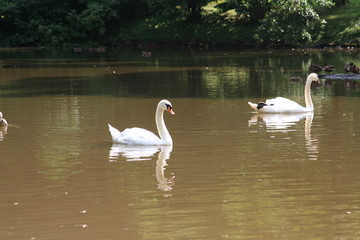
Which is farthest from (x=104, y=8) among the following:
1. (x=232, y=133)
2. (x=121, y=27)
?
(x=232, y=133)

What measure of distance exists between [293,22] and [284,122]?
112ft

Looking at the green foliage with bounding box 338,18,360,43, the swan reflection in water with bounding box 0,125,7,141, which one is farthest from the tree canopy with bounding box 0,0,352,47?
the swan reflection in water with bounding box 0,125,7,141

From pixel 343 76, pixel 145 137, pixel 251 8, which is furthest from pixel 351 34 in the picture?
pixel 145 137

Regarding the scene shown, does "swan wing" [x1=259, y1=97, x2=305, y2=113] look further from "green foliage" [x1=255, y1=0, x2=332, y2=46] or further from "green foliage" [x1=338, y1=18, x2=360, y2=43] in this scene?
"green foliage" [x1=255, y1=0, x2=332, y2=46]

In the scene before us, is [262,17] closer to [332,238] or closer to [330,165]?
[330,165]

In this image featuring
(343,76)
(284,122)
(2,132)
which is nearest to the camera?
(2,132)

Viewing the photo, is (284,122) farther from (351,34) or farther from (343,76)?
(351,34)

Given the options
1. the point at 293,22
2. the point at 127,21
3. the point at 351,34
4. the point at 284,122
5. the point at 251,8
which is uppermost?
the point at 251,8

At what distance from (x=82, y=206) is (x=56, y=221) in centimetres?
73

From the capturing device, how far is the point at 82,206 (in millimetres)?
10102

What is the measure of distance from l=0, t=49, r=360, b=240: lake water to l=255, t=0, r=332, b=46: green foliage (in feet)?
84.2

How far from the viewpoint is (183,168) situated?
12469mm

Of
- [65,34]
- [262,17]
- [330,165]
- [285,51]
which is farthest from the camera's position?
[65,34]

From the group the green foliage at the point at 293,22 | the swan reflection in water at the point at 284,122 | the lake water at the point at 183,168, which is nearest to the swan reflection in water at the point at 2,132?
the lake water at the point at 183,168
